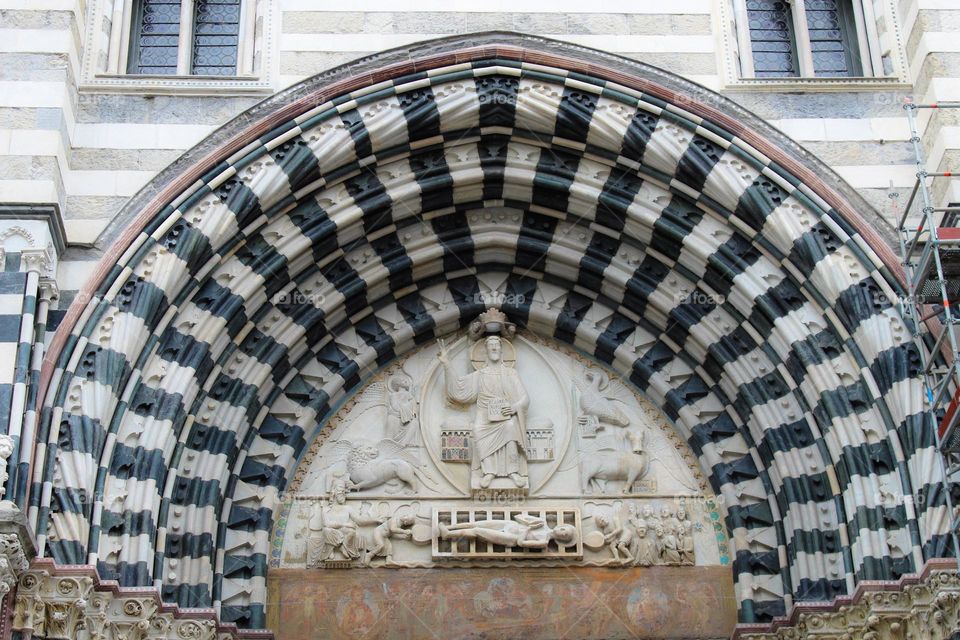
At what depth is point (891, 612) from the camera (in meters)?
10.1

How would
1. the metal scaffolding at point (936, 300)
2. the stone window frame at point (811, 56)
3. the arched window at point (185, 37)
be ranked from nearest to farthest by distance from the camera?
the metal scaffolding at point (936, 300) < the stone window frame at point (811, 56) < the arched window at point (185, 37)

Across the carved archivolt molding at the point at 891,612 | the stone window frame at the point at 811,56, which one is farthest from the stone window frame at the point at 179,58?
the carved archivolt molding at the point at 891,612

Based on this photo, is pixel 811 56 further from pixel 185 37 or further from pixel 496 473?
pixel 185 37

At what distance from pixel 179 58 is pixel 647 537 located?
5181 mm

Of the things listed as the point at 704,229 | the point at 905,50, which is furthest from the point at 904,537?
the point at 905,50

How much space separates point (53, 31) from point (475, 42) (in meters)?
3.13

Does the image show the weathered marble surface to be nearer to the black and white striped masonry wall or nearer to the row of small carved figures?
the row of small carved figures

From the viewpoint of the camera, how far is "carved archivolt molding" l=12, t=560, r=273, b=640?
938cm

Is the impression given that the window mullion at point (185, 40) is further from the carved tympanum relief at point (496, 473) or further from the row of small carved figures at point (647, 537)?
the row of small carved figures at point (647, 537)

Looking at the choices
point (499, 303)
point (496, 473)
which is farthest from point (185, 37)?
point (496, 473)

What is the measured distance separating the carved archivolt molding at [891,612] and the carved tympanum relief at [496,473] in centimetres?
116

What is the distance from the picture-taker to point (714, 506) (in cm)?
1188

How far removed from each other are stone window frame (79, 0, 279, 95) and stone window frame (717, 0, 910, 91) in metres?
3.54

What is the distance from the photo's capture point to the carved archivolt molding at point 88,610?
9375 mm
